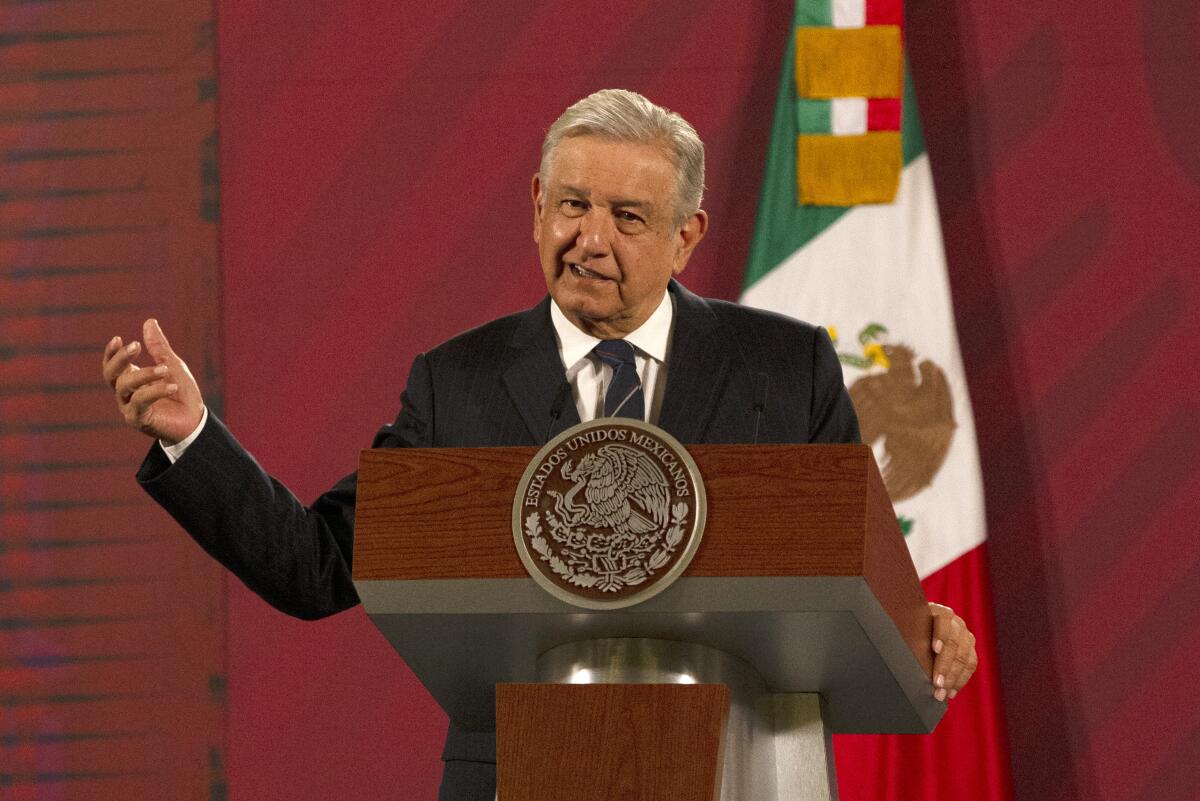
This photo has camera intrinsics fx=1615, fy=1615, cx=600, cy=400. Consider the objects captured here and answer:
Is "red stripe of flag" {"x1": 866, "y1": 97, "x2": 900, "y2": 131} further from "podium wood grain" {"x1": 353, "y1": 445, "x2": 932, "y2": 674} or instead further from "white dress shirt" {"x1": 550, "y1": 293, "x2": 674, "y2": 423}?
"podium wood grain" {"x1": 353, "y1": 445, "x2": 932, "y2": 674}

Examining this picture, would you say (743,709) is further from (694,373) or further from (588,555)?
(694,373)

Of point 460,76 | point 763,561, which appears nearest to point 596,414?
point 763,561

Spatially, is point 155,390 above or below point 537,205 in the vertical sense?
below

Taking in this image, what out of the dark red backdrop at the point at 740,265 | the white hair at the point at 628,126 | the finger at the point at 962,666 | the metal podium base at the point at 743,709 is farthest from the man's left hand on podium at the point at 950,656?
the dark red backdrop at the point at 740,265

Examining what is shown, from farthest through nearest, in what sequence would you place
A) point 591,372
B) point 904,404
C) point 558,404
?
point 904,404 < point 591,372 < point 558,404

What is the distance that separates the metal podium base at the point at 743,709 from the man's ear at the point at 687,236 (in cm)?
62

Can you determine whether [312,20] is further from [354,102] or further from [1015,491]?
[1015,491]

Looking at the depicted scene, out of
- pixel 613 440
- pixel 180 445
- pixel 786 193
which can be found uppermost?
pixel 786 193

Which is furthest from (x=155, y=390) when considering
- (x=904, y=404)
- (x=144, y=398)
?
(x=904, y=404)

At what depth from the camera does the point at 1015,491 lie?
386 cm

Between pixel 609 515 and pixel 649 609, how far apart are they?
0.08m

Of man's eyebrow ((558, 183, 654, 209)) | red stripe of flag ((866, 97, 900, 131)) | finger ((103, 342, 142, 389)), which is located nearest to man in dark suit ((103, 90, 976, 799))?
man's eyebrow ((558, 183, 654, 209))

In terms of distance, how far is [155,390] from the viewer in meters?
1.56

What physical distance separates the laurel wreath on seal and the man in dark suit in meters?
0.44
